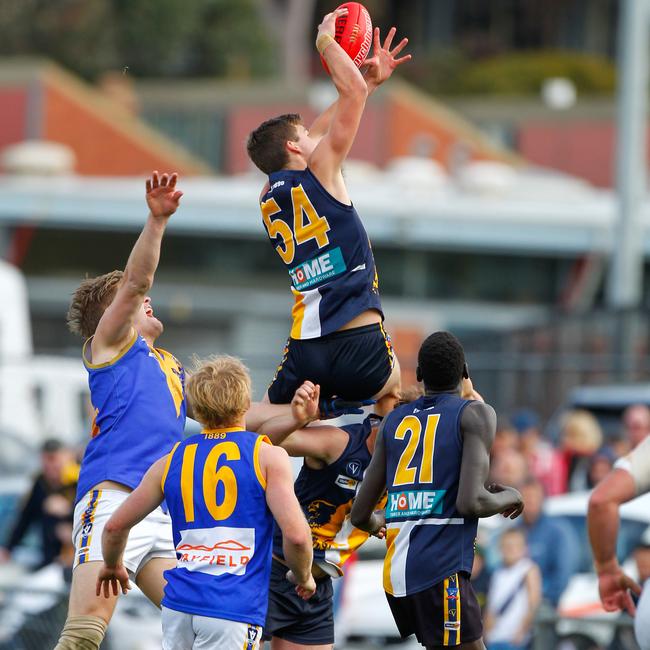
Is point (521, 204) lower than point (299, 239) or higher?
higher

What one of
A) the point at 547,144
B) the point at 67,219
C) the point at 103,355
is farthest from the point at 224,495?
the point at 547,144

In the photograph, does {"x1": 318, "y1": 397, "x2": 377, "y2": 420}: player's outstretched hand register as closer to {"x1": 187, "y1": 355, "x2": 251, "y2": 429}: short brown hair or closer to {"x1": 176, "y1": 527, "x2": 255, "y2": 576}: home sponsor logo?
{"x1": 187, "y1": 355, "x2": 251, "y2": 429}: short brown hair

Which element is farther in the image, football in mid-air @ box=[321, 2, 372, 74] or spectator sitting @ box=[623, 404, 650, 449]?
spectator sitting @ box=[623, 404, 650, 449]

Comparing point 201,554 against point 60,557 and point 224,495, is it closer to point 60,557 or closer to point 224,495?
point 224,495

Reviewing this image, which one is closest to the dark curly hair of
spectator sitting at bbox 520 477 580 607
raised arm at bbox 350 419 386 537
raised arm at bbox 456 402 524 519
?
raised arm at bbox 456 402 524 519

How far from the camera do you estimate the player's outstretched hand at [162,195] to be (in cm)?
696

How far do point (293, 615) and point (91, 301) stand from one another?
1812 mm

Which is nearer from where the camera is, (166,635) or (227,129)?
(166,635)

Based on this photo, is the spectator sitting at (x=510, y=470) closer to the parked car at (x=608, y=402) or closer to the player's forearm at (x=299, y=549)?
the parked car at (x=608, y=402)

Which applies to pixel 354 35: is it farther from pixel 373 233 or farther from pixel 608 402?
pixel 373 233

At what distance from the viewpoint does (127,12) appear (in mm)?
53906

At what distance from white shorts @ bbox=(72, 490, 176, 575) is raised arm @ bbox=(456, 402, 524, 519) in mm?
1495

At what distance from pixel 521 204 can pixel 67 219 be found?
30.4 ft

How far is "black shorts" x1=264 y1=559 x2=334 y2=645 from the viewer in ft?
24.8
